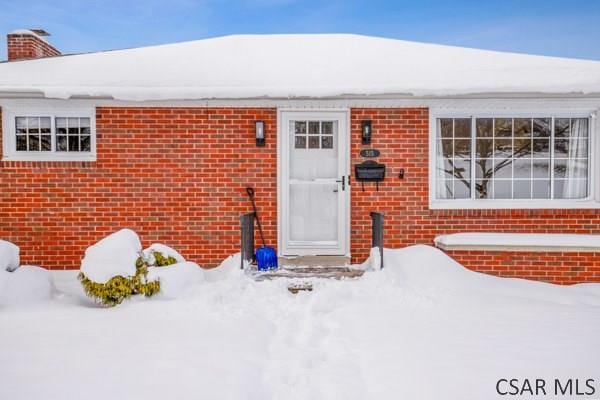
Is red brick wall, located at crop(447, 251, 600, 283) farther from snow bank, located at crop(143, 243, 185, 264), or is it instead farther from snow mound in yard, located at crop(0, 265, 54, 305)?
snow mound in yard, located at crop(0, 265, 54, 305)

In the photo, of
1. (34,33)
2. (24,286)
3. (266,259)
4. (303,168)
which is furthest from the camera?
(34,33)

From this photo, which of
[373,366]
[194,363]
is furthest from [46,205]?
[373,366]

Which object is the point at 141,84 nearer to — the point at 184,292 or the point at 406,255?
the point at 184,292

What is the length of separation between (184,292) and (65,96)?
3.41m

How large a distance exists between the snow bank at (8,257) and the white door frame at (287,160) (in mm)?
3547

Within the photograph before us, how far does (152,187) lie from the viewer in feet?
22.2

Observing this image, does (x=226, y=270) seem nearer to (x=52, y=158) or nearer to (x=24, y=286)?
(x=24, y=286)

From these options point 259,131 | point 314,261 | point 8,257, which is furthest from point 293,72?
point 8,257

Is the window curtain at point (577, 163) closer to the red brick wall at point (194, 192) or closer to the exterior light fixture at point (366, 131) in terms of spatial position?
the red brick wall at point (194, 192)

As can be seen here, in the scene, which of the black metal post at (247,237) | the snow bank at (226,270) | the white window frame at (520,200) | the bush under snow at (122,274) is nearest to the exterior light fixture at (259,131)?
the black metal post at (247,237)

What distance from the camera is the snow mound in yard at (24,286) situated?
5.01m

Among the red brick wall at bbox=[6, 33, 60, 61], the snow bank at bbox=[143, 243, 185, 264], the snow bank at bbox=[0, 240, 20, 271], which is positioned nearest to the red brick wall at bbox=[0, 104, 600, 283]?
the snow bank at bbox=[143, 243, 185, 264]

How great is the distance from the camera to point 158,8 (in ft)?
272

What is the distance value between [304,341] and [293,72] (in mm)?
4706
